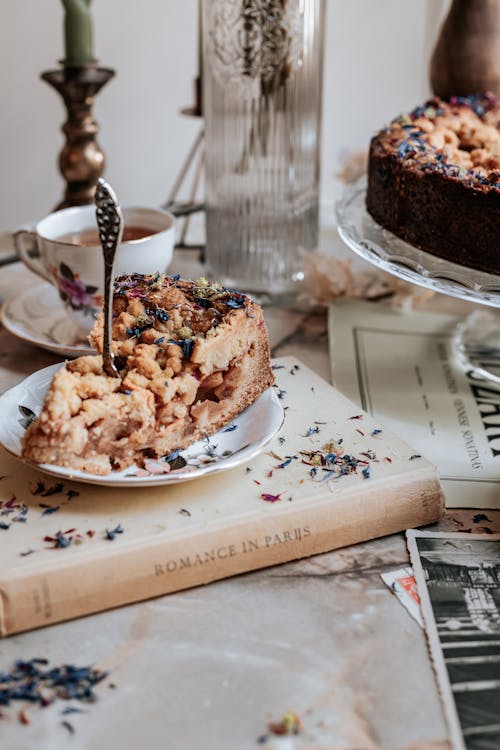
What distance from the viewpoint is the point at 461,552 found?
99cm

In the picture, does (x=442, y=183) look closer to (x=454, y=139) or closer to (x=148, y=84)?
(x=454, y=139)

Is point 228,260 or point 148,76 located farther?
point 148,76

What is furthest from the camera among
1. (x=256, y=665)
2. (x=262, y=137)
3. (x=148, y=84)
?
(x=148, y=84)

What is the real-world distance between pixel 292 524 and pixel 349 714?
0.75 ft

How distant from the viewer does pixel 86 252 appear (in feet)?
4.36

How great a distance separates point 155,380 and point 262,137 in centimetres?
78

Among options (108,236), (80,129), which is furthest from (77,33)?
(108,236)

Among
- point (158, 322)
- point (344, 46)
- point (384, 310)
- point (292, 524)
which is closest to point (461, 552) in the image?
point (292, 524)

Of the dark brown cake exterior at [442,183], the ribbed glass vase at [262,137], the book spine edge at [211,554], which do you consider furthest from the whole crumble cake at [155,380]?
the ribbed glass vase at [262,137]

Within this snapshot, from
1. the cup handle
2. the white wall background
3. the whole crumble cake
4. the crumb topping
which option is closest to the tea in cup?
the cup handle

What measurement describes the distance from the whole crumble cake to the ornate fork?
2cm

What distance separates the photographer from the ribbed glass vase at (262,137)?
1.54 metres

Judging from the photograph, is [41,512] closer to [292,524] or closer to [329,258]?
[292,524]

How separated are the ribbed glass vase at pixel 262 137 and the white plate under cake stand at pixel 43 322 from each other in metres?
0.35
